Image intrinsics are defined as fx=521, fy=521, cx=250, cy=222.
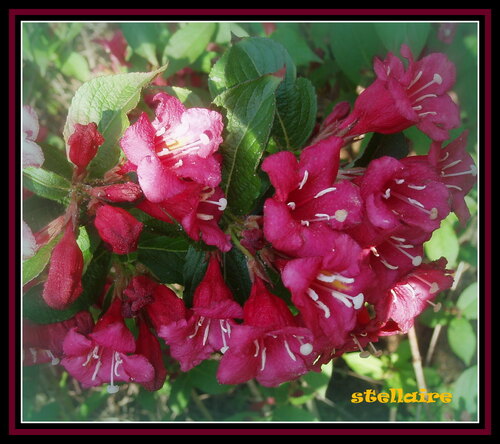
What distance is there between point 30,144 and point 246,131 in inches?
20.0

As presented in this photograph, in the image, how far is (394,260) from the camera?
127 centimetres

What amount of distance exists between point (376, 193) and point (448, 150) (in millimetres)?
383

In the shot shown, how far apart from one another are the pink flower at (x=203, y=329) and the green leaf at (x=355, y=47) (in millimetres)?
1092

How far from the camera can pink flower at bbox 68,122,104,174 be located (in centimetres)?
120

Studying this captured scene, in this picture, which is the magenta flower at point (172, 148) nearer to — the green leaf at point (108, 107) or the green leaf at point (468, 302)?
the green leaf at point (108, 107)

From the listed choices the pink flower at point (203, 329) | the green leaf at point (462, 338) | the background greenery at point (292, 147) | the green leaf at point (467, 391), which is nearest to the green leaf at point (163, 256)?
the background greenery at point (292, 147)

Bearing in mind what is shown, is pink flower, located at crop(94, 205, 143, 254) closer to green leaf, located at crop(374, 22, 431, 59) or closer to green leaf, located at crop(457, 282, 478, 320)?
green leaf, located at crop(374, 22, 431, 59)

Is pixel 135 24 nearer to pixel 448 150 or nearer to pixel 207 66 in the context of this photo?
pixel 207 66

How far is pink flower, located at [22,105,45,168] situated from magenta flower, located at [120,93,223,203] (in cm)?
24

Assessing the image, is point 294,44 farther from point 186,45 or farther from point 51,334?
point 51,334

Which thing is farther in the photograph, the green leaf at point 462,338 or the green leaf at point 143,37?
the green leaf at point 462,338

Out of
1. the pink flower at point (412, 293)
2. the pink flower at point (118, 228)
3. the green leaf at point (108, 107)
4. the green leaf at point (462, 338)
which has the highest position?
the green leaf at point (108, 107)

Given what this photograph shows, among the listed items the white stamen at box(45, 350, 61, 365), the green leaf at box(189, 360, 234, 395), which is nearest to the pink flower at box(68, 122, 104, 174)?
the white stamen at box(45, 350, 61, 365)

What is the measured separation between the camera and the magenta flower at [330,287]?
1.09 meters
